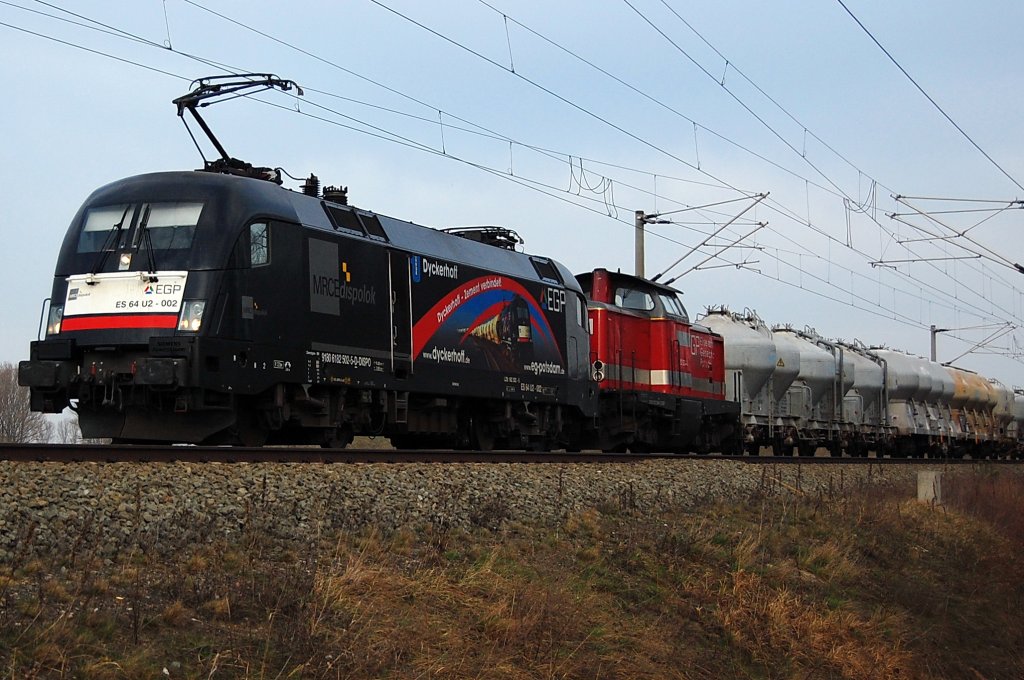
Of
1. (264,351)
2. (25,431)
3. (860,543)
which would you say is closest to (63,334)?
(264,351)

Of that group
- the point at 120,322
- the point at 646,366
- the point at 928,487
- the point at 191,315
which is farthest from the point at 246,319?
the point at 928,487

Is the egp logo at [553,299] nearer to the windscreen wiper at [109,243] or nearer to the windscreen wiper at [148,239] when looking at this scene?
the windscreen wiper at [148,239]

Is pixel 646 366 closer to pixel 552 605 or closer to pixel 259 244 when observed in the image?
pixel 259 244

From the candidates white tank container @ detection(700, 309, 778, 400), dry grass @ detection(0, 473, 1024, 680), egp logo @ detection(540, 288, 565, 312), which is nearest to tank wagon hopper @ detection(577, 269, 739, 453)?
egp logo @ detection(540, 288, 565, 312)

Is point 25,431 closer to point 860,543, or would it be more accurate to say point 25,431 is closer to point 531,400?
point 531,400

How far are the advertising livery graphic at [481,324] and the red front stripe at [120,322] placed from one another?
180 inches

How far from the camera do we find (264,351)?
47.2ft

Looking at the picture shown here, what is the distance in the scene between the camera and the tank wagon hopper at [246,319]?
13711 mm

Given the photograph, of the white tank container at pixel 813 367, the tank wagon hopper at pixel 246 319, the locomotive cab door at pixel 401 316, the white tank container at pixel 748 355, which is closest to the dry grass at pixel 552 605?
the tank wagon hopper at pixel 246 319

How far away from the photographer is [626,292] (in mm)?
26391

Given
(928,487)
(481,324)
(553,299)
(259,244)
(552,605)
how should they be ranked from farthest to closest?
(553,299), (928,487), (481,324), (259,244), (552,605)

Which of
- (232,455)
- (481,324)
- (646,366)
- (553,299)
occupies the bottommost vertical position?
(232,455)

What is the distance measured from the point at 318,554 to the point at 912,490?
1660 centimetres

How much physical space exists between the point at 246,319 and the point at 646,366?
518 inches
